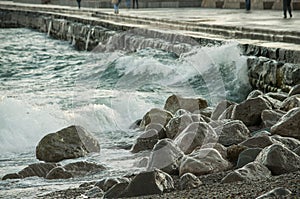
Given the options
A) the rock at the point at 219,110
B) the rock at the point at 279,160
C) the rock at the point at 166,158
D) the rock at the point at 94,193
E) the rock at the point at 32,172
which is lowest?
the rock at the point at 32,172

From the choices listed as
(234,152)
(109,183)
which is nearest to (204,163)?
(234,152)

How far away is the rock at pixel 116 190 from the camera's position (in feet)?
17.1

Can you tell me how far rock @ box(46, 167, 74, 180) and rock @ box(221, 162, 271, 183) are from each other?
1.80 metres

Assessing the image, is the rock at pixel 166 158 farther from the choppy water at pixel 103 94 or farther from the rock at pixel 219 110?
the rock at pixel 219 110

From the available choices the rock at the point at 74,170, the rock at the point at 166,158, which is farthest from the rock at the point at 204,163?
the rock at the point at 74,170

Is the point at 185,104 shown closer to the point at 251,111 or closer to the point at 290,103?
the point at 251,111

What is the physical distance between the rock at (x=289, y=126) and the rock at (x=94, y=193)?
2062 millimetres

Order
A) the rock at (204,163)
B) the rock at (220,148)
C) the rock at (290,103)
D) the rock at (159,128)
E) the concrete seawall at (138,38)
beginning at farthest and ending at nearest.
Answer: the concrete seawall at (138,38) < the rock at (290,103) < the rock at (159,128) < the rock at (220,148) < the rock at (204,163)

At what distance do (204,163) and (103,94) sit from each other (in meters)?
6.45

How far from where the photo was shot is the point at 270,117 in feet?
25.2

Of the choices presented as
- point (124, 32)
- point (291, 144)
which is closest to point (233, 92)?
point (291, 144)

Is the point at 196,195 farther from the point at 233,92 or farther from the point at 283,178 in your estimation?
the point at 233,92

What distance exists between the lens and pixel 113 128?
9453 millimetres

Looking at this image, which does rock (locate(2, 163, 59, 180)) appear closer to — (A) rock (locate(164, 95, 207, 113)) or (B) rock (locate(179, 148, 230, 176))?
(B) rock (locate(179, 148, 230, 176))
